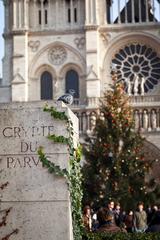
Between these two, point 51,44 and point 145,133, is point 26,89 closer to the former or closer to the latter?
point 51,44

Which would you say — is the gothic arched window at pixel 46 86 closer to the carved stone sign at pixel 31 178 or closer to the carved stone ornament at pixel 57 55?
the carved stone ornament at pixel 57 55

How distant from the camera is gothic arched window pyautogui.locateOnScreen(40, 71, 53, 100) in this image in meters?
36.8

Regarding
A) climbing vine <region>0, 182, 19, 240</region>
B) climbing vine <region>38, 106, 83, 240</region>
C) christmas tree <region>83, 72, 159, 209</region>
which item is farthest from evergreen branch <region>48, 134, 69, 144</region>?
christmas tree <region>83, 72, 159, 209</region>

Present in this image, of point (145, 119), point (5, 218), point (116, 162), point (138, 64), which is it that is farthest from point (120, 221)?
point (138, 64)

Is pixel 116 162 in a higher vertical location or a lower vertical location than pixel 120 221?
higher

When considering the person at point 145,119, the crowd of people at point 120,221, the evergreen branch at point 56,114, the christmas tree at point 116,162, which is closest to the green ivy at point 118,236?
the crowd of people at point 120,221

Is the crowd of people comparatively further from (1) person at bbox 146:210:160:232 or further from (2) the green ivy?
(2) the green ivy

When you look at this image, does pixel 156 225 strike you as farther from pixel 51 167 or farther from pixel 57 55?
pixel 57 55

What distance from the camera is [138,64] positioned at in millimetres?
36438

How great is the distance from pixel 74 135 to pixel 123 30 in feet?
91.7

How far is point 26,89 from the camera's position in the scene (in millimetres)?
35844

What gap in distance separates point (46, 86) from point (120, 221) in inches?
844

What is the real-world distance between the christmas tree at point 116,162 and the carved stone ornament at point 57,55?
43.8ft

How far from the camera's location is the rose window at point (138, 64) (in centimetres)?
3628
